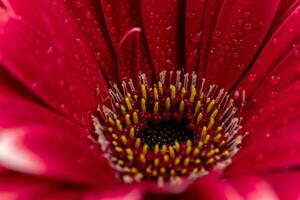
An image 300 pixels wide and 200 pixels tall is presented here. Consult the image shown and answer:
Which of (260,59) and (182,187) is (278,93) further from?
Answer: (182,187)

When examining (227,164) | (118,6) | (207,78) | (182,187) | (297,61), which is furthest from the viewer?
(207,78)

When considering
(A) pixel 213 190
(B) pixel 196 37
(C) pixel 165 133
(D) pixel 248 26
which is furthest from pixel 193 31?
(A) pixel 213 190

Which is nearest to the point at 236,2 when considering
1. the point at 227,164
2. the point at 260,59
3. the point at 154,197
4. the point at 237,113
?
the point at 260,59

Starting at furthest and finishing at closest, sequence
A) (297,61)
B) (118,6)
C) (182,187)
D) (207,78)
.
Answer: (207,78)
(118,6)
(297,61)
(182,187)

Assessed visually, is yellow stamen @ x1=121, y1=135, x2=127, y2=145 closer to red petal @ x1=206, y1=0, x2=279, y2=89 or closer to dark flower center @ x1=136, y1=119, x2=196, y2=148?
dark flower center @ x1=136, y1=119, x2=196, y2=148

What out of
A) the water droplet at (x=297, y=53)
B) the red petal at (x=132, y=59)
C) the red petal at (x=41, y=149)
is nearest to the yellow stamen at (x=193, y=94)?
the red petal at (x=132, y=59)

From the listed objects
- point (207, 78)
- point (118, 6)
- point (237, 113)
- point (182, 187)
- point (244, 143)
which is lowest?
point (182, 187)

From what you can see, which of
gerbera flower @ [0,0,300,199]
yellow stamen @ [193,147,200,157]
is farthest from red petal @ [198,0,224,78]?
yellow stamen @ [193,147,200,157]
